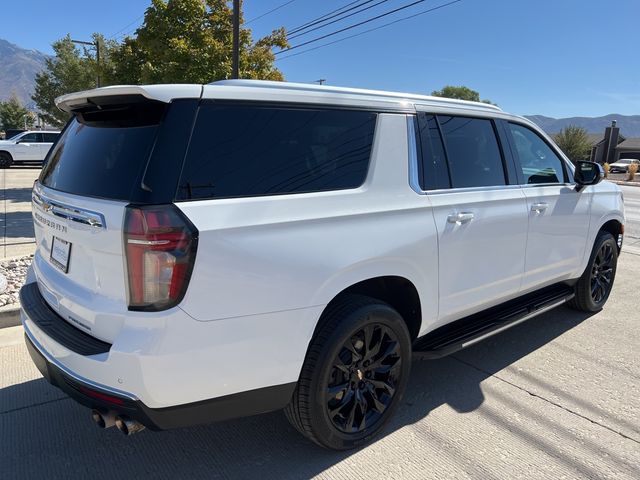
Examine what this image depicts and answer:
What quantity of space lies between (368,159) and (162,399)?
1.61 meters

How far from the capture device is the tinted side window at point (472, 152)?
3334 mm

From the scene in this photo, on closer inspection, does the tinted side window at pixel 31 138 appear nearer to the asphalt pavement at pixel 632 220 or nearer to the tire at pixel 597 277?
the asphalt pavement at pixel 632 220

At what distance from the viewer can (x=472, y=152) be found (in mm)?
3537

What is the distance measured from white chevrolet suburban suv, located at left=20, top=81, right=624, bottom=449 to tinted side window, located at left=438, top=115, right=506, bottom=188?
0.02m

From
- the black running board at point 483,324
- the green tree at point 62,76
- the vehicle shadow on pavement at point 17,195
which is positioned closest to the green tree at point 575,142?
the green tree at point 62,76

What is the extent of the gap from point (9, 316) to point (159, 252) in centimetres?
328

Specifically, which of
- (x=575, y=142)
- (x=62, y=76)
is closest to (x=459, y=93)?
(x=575, y=142)

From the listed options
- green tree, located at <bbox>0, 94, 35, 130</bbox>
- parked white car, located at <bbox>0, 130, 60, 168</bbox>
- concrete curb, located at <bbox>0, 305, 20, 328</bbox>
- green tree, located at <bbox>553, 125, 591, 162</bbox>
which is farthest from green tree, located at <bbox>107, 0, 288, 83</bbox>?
green tree, located at <bbox>0, 94, 35, 130</bbox>

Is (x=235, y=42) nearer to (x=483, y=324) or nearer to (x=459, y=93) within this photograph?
(x=483, y=324)

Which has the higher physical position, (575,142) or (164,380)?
(575,142)

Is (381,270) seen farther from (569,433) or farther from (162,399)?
(569,433)

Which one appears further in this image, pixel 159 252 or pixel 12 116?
pixel 12 116

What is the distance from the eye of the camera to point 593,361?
4074 millimetres

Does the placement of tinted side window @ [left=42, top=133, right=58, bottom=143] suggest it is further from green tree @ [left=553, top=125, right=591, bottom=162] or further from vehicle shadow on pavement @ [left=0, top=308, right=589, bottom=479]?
green tree @ [left=553, top=125, right=591, bottom=162]
